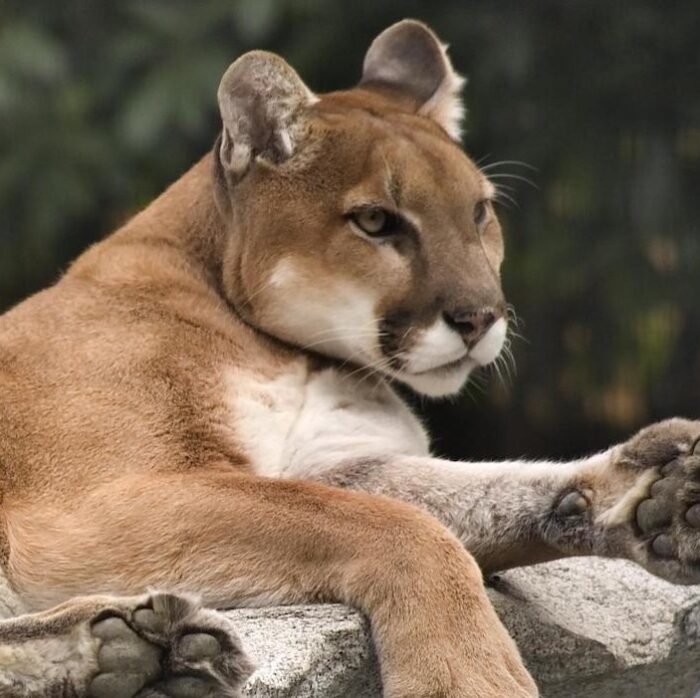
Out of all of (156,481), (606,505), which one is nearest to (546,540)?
(606,505)

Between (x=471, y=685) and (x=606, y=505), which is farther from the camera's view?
(x=606, y=505)

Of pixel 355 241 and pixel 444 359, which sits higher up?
pixel 355 241

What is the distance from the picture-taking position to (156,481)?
13.8 feet

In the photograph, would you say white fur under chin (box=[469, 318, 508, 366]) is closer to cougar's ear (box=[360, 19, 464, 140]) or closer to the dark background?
cougar's ear (box=[360, 19, 464, 140])

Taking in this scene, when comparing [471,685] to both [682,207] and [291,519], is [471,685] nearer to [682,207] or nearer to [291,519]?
[291,519]

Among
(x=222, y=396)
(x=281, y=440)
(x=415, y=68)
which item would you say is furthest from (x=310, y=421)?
(x=415, y=68)

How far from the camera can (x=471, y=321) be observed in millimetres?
4660

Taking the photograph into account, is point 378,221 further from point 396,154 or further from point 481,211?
point 481,211

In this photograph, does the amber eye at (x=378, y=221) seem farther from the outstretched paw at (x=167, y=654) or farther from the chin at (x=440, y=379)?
the outstretched paw at (x=167, y=654)

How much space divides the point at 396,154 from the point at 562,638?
4.26 feet

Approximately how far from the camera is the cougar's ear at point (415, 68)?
554cm

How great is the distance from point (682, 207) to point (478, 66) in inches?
41.0

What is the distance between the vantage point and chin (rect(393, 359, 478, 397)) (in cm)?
477

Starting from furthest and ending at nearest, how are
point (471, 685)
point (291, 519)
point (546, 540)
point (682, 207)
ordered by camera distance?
point (682, 207) < point (546, 540) < point (291, 519) < point (471, 685)
